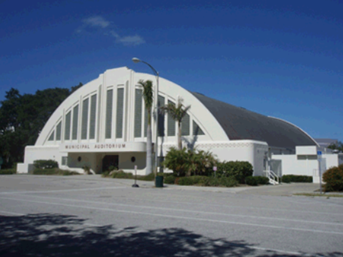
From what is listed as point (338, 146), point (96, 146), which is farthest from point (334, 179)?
point (338, 146)

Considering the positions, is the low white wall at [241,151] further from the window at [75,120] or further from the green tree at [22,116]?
the green tree at [22,116]

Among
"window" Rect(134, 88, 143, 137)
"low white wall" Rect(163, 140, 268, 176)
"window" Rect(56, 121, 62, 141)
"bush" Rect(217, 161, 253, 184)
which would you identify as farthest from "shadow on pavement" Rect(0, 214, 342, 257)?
"window" Rect(56, 121, 62, 141)

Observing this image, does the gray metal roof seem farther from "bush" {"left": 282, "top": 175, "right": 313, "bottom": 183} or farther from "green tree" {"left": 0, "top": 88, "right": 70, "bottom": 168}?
"green tree" {"left": 0, "top": 88, "right": 70, "bottom": 168}

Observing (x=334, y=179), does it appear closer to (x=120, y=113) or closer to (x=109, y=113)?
(x=120, y=113)

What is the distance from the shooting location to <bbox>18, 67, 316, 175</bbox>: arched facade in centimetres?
3253

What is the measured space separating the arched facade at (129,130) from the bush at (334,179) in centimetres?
897

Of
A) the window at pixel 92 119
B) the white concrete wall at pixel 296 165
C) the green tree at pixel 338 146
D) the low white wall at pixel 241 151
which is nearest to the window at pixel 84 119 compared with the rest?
the window at pixel 92 119

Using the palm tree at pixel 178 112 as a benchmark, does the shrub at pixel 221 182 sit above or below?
below

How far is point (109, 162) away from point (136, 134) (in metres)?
6.03

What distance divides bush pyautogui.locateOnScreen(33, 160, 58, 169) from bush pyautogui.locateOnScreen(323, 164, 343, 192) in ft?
110

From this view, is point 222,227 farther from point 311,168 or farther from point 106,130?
point 106,130

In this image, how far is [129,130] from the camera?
125ft

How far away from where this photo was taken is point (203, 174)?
29891 mm

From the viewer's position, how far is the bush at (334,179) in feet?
68.9
